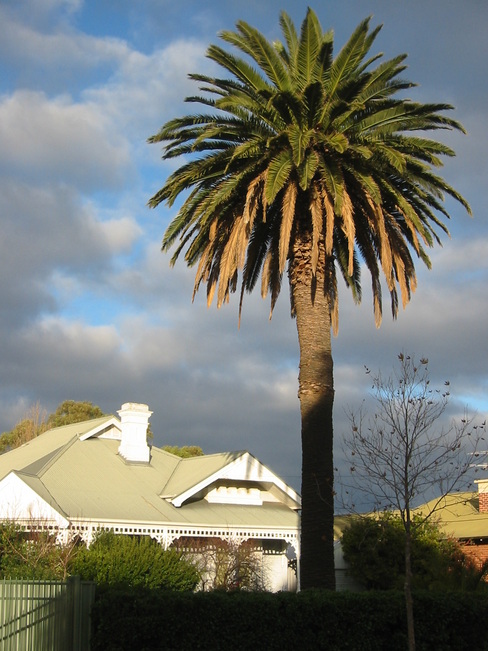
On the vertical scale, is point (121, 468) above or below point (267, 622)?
above

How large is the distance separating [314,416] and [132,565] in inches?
282

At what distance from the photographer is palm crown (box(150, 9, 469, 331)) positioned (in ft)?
56.2

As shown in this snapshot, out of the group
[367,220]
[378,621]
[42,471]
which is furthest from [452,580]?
[42,471]

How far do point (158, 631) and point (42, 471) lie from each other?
1471 cm

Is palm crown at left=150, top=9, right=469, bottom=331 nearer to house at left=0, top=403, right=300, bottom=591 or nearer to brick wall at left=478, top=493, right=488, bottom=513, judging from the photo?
house at left=0, top=403, right=300, bottom=591

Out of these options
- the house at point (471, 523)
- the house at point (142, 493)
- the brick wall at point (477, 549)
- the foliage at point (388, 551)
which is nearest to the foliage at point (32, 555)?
the house at point (142, 493)

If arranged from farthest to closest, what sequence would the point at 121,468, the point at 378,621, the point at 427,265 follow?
the point at 121,468, the point at 427,265, the point at 378,621

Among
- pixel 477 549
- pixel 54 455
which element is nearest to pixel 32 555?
pixel 54 455

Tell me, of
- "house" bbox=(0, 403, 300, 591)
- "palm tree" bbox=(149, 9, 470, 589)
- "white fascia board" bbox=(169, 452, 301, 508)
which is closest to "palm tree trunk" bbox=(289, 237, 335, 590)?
"palm tree" bbox=(149, 9, 470, 589)

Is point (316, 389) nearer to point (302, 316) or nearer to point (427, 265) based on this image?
point (302, 316)

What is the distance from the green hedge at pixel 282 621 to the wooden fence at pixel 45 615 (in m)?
0.40

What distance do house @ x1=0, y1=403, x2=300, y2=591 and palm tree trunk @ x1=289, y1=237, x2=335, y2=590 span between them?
383 inches

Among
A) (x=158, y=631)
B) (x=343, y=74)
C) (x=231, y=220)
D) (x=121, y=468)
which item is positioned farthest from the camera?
(x=121, y=468)

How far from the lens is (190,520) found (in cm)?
2686
